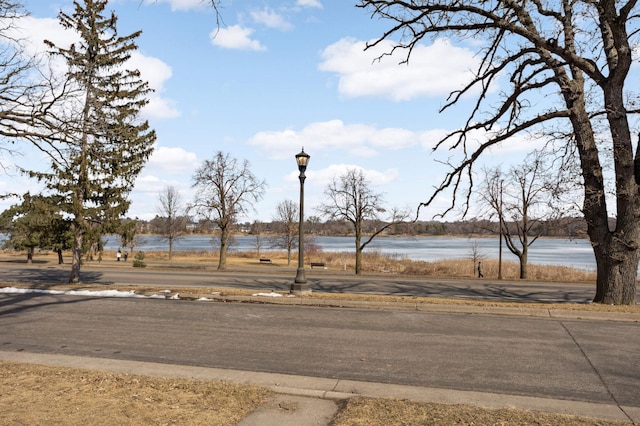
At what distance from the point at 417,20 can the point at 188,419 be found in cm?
1048

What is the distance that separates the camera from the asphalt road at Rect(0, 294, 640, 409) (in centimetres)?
618

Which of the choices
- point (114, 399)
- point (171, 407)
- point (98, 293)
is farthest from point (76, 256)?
point (171, 407)

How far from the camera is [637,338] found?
8.52 m

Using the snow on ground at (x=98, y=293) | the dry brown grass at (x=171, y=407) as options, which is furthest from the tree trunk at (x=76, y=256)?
the dry brown grass at (x=171, y=407)

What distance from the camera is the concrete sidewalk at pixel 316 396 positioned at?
4648 millimetres

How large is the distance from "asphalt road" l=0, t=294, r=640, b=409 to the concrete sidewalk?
321 mm

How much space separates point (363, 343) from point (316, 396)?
9.61 ft

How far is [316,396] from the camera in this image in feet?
17.3

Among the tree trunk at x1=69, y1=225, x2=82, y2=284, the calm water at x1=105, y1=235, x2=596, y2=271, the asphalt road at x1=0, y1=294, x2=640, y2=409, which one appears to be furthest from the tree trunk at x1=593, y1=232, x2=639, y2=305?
the tree trunk at x1=69, y1=225, x2=82, y2=284

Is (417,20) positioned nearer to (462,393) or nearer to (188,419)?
(462,393)

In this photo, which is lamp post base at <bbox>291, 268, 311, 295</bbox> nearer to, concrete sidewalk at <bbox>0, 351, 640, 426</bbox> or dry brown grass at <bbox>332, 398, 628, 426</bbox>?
concrete sidewalk at <bbox>0, 351, 640, 426</bbox>

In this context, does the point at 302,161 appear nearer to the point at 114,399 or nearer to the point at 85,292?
the point at 85,292

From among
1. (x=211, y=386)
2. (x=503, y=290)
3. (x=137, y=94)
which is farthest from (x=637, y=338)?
(x=137, y=94)

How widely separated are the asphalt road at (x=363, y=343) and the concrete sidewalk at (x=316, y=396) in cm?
32
